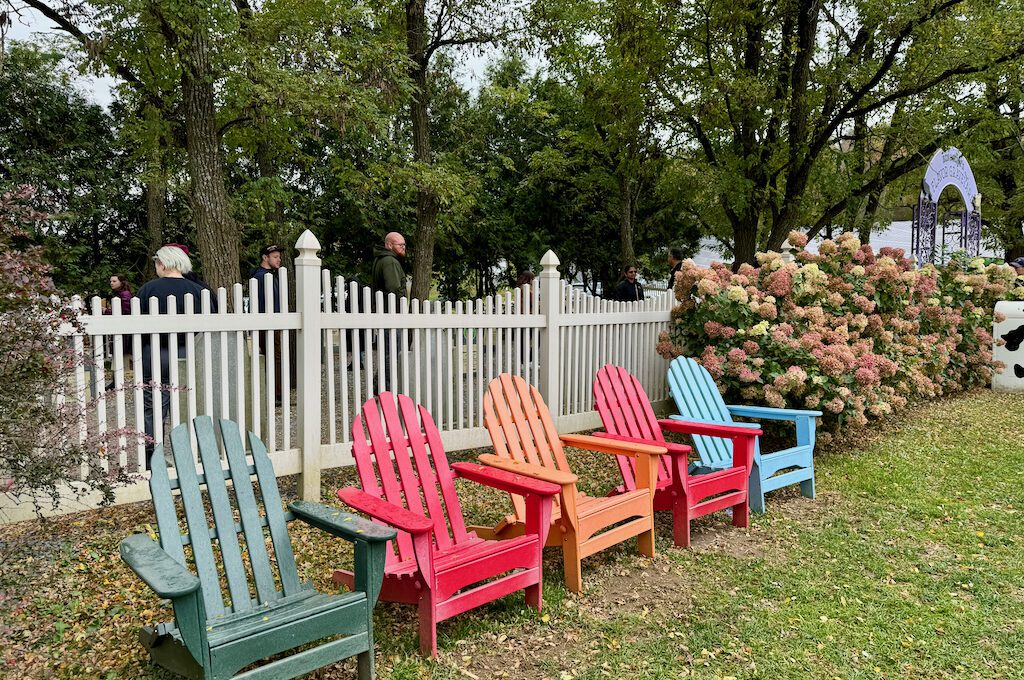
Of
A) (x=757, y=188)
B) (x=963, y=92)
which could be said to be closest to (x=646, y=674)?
(x=757, y=188)

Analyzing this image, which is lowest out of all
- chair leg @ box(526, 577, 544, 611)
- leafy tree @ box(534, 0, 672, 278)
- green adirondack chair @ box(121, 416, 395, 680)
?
chair leg @ box(526, 577, 544, 611)

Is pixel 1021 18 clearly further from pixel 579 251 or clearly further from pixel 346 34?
pixel 579 251

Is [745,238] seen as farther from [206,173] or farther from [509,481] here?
[509,481]

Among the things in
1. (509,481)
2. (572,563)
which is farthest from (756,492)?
(509,481)

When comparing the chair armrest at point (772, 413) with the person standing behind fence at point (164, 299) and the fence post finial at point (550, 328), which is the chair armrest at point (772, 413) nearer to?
the fence post finial at point (550, 328)

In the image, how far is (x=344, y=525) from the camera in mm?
2600

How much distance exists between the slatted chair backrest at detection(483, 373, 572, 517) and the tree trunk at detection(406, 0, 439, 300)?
889cm

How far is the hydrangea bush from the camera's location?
240 inches

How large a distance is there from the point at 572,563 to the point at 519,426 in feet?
2.72

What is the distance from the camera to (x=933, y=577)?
12.5ft

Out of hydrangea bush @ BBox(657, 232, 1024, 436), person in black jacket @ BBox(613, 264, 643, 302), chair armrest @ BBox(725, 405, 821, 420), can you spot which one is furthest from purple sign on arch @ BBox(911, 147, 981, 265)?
chair armrest @ BBox(725, 405, 821, 420)

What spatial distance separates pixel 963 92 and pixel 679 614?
1221 centimetres

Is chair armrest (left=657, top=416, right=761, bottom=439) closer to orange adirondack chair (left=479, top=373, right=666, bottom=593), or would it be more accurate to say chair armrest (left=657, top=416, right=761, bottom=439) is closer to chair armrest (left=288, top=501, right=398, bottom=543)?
orange adirondack chair (left=479, top=373, right=666, bottom=593)

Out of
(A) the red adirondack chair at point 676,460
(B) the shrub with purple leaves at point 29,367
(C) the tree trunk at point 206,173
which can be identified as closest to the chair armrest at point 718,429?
(A) the red adirondack chair at point 676,460
